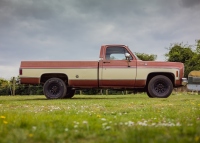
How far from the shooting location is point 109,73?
36.8 feet

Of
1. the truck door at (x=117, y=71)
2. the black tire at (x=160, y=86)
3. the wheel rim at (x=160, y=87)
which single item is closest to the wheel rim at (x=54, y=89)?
the truck door at (x=117, y=71)

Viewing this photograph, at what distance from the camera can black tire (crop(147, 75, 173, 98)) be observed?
440 inches

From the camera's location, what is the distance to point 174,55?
44.4 meters

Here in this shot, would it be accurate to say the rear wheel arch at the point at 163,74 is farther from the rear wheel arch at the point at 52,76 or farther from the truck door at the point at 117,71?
the rear wheel arch at the point at 52,76

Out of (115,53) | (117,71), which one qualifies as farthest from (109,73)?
(115,53)

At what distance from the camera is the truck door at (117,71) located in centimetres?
1121

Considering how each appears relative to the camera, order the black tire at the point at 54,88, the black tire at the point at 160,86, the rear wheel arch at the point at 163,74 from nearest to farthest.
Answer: the black tire at the point at 160,86, the black tire at the point at 54,88, the rear wheel arch at the point at 163,74

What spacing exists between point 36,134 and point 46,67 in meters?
8.65

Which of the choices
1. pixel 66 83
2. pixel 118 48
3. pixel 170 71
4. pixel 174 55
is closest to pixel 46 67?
pixel 66 83

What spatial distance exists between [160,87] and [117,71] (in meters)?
1.97

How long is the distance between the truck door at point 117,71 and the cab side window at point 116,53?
5 centimetres

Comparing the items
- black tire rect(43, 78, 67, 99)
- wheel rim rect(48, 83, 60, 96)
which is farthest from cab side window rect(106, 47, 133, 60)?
wheel rim rect(48, 83, 60, 96)

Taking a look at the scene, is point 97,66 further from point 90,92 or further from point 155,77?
point 90,92

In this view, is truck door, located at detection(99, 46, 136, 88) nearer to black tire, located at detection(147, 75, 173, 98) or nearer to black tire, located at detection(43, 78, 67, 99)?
black tire, located at detection(147, 75, 173, 98)
